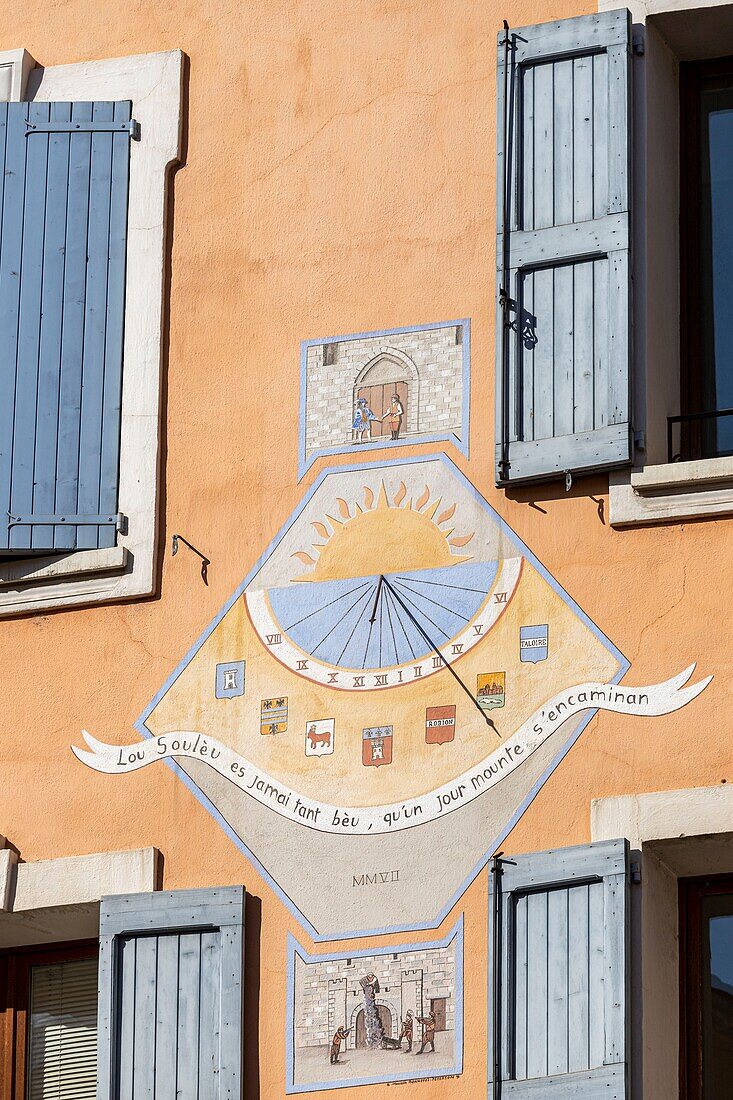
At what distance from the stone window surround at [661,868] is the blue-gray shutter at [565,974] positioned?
3.5 inches

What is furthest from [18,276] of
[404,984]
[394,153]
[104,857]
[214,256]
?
[404,984]

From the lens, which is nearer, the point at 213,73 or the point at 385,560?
the point at 385,560

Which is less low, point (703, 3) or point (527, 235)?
point (703, 3)

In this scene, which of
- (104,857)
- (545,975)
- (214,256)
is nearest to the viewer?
(545,975)

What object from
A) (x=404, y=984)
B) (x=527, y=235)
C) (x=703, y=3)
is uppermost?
(x=703, y=3)

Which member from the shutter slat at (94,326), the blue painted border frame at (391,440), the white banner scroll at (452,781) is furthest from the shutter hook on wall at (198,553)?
the white banner scroll at (452,781)

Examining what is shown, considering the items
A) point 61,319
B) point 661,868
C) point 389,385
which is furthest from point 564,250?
point 661,868

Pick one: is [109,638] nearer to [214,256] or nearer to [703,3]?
[214,256]

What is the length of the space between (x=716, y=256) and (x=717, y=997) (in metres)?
2.72

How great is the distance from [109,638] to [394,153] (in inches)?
82.1

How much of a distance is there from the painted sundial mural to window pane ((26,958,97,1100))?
0.79 metres

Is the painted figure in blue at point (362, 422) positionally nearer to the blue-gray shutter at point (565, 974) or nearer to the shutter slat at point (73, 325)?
the shutter slat at point (73, 325)

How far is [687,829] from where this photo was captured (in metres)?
9.87

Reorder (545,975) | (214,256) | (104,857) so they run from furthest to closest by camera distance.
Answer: (214,256) → (104,857) → (545,975)
